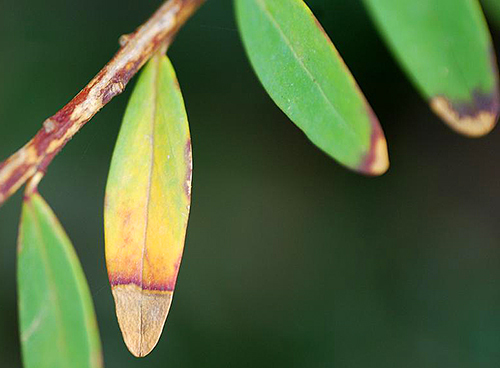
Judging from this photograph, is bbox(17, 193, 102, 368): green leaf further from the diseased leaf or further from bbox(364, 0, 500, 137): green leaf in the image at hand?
bbox(364, 0, 500, 137): green leaf

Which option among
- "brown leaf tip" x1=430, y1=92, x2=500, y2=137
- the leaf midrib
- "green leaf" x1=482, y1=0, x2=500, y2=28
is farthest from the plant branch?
"green leaf" x1=482, y1=0, x2=500, y2=28

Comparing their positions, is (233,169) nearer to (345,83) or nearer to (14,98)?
(14,98)

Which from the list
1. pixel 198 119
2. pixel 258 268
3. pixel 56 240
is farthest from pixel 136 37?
pixel 258 268

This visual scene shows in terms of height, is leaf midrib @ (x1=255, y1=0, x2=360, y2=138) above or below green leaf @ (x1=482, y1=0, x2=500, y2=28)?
below

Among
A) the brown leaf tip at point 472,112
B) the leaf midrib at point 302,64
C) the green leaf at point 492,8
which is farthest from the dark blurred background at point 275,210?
the brown leaf tip at point 472,112

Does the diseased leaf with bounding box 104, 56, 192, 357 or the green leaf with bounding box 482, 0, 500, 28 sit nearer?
the diseased leaf with bounding box 104, 56, 192, 357

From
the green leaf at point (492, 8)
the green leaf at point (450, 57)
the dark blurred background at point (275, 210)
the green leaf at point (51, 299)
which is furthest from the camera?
the dark blurred background at point (275, 210)

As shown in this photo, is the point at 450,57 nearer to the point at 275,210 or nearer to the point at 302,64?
the point at 302,64

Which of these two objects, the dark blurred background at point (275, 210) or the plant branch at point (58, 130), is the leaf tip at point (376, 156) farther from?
the dark blurred background at point (275, 210)
